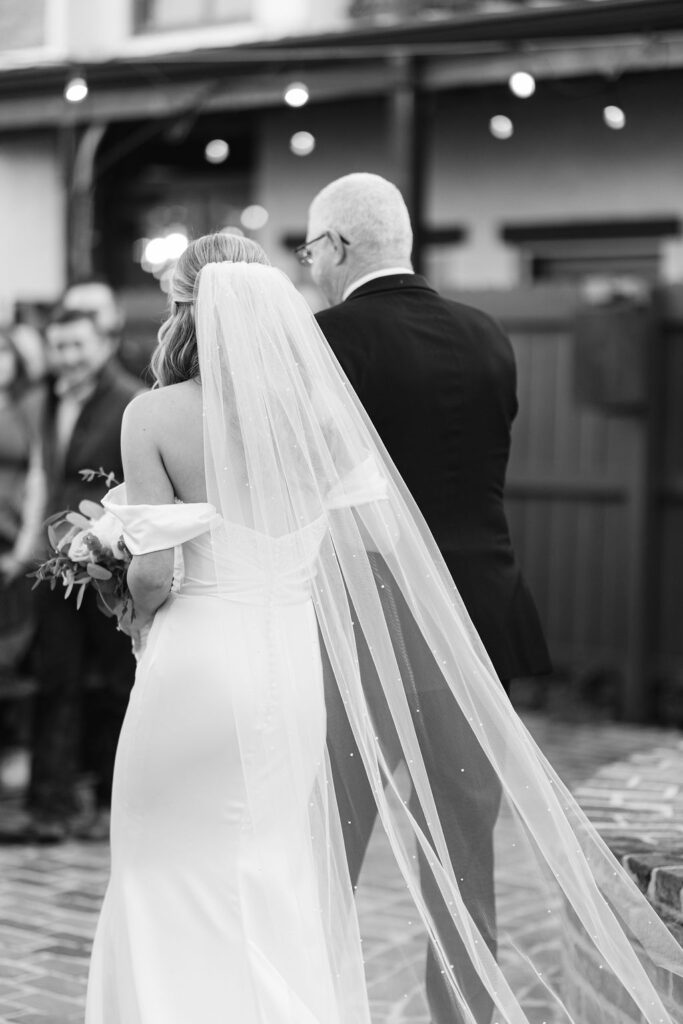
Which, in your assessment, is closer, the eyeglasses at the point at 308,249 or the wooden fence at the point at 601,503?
the eyeglasses at the point at 308,249

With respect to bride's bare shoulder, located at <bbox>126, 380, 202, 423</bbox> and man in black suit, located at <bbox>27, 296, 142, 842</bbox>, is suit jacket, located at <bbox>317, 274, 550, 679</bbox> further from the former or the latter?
man in black suit, located at <bbox>27, 296, 142, 842</bbox>

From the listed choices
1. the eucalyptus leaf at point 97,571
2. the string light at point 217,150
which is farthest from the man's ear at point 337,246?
the string light at point 217,150

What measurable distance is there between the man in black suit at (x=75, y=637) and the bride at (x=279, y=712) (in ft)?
9.01

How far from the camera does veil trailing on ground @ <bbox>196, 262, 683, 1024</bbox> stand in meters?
3.22

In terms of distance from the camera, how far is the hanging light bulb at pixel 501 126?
9721 millimetres

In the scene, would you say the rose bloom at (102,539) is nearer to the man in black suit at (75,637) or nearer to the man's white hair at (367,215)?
the man's white hair at (367,215)

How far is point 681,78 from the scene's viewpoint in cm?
1050

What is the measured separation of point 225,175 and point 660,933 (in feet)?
37.2

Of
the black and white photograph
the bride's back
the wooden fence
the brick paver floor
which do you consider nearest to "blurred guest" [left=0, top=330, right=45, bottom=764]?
the black and white photograph

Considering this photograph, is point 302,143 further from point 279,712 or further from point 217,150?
point 279,712

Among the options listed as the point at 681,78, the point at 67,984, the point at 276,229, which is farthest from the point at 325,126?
the point at 67,984

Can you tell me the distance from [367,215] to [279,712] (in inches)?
51.5

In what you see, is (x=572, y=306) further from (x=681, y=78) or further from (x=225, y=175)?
(x=225, y=175)

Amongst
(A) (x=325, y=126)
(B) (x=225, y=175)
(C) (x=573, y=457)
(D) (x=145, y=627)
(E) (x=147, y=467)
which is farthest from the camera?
(B) (x=225, y=175)
